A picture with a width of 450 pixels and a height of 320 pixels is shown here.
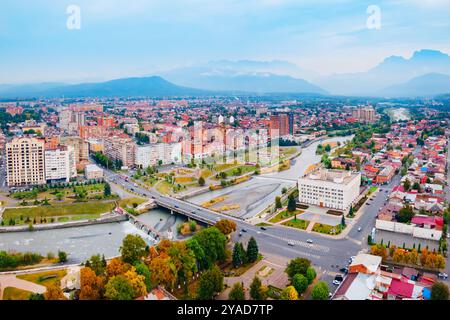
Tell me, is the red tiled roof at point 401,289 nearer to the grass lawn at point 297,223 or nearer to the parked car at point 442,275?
the parked car at point 442,275

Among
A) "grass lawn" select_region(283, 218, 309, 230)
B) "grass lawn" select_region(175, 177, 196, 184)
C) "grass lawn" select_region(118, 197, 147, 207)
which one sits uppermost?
"grass lawn" select_region(175, 177, 196, 184)

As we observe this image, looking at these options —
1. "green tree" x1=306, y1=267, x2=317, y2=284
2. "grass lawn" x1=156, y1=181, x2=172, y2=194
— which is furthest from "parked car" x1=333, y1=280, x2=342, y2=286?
"grass lawn" x1=156, y1=181, x2=172, y2=194

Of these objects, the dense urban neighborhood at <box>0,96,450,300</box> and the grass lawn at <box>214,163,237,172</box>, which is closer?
the dense urban neighborhood at <box>0,96,450,300</box>

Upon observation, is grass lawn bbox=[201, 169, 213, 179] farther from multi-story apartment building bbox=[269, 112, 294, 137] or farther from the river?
multi-story apartment building bbox=[269, 112, 294, 137]

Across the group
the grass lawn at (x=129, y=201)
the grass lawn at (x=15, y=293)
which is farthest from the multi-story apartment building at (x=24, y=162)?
the grass lawn at (x=15, y=293)

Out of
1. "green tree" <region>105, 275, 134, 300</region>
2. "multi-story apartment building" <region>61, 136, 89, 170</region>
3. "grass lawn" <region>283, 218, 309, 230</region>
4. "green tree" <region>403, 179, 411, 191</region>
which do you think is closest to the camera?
"green tree" <region>105, 275, 134, 300</region>
